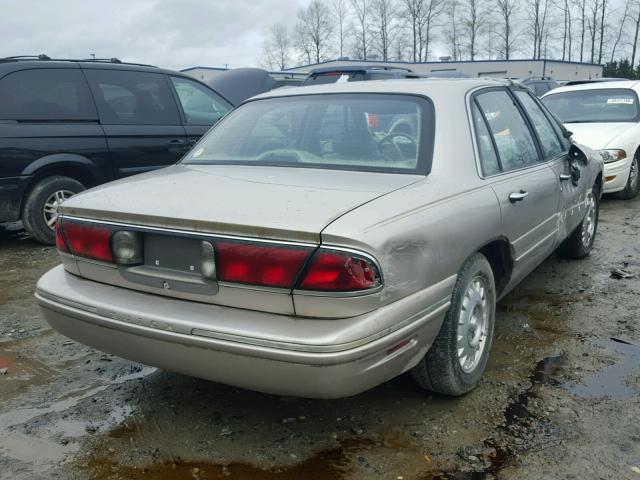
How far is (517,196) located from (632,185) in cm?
569

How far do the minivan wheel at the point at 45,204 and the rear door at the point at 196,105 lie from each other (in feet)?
4.57

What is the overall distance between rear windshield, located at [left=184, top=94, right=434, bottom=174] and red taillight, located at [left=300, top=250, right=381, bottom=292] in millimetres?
804

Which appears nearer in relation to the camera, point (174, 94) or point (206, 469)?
point (206, 469)

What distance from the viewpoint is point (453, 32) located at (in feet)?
221

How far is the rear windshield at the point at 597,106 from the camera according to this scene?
8258 mm

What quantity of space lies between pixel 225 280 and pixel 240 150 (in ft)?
4.05

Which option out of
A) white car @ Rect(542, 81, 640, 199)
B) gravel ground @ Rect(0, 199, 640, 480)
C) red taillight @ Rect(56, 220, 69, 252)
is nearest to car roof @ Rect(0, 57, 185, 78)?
gravel ground @ Rect(0, 199, 640, 480)

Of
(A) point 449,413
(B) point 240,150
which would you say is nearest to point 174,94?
(B) point 240,150

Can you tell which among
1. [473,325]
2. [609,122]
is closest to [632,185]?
[609,122]

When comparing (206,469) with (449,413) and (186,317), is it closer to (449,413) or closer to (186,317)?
(186,317)

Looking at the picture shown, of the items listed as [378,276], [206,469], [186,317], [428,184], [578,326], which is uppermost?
[428,184]

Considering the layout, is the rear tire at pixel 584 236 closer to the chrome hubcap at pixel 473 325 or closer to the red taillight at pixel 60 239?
the chrome hubcap at pixel 473 325

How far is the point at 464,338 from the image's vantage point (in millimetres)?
2854

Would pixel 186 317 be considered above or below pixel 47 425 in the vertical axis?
above
